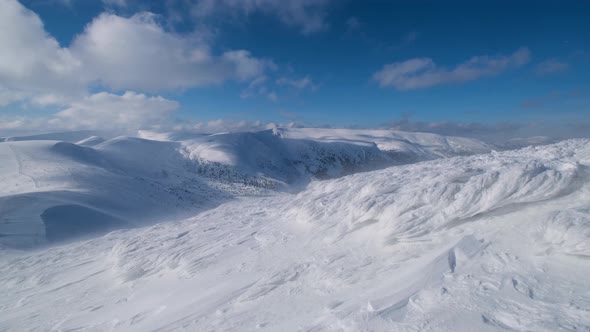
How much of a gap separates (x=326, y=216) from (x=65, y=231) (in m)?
20.6

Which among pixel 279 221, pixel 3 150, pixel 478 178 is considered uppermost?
pixel 3 150

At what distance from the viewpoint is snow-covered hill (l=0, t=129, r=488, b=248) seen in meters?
21.9

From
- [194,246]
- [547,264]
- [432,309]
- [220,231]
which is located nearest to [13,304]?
[194,246]

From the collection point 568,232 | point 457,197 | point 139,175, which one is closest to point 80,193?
point 139,175

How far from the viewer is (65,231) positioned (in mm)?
20219

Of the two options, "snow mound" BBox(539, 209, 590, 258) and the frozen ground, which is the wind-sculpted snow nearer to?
the frozen ground

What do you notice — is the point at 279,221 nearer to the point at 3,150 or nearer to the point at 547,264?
the point at 547,264

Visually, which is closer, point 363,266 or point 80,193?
point 363,266

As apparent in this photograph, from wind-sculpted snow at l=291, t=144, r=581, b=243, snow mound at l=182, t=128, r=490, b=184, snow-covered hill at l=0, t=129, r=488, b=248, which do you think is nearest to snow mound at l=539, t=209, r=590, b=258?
wind-sculpted snow at l=291, t=144, r=581, b=243

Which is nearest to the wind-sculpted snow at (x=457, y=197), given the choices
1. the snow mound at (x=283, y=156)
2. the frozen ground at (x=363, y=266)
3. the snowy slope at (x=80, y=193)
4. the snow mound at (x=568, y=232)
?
the frozen ground at (x=363, y=266)

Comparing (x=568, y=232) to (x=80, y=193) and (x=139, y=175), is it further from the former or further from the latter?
(x=139, y=175)

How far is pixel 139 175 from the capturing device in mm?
46812

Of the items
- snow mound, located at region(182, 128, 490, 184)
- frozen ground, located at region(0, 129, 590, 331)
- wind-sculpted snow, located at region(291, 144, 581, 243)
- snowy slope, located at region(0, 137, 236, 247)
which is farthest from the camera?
snow mound, located at region(182, 128, 490, 184)

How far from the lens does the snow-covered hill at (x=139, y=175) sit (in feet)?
72.0
